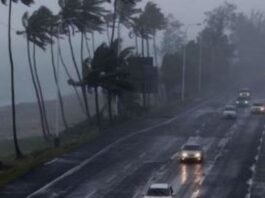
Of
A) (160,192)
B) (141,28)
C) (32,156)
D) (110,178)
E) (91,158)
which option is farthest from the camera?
(141,28)

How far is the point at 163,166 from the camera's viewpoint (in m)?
61.7

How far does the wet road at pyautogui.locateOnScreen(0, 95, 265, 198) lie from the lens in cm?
5059

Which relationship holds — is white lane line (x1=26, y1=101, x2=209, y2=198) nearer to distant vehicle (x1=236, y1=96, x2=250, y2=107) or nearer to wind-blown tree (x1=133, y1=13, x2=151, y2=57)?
distant vehicle (x1=236, y1=96, x2=250, y2=107)

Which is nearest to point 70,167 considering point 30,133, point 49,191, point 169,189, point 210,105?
point 49,191

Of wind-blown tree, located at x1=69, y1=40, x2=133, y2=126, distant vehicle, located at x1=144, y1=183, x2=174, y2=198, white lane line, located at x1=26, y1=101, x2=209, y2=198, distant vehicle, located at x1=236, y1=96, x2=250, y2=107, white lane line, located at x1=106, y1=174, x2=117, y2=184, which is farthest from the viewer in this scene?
distant vehicle, located at x1=236, y1=96, x2=250, y2=107

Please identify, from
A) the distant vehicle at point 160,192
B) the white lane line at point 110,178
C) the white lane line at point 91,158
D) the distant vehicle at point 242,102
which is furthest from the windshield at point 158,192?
the distant vehicle at point 242,102

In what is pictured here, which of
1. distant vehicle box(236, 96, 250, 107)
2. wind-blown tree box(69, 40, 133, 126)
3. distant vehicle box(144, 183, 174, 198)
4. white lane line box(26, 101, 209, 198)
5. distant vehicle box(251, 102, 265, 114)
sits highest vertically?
wind-blown tree box(69, 40, 133, 126)

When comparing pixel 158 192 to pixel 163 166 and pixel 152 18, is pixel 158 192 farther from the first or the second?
pixel 152 18

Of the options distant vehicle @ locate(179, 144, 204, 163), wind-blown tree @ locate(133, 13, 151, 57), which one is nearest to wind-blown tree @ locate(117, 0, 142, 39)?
wind-blown tree @ locate(133, 13, 151, 57)

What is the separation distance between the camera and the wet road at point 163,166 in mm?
50594

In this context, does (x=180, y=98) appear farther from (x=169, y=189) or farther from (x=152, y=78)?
(x=169, y=189)

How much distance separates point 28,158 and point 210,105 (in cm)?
6049

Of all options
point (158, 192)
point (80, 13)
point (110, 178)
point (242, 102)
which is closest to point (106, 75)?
point (80, 13)

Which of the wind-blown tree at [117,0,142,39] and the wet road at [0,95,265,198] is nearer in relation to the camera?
the wet road at [0,95,265,198]
